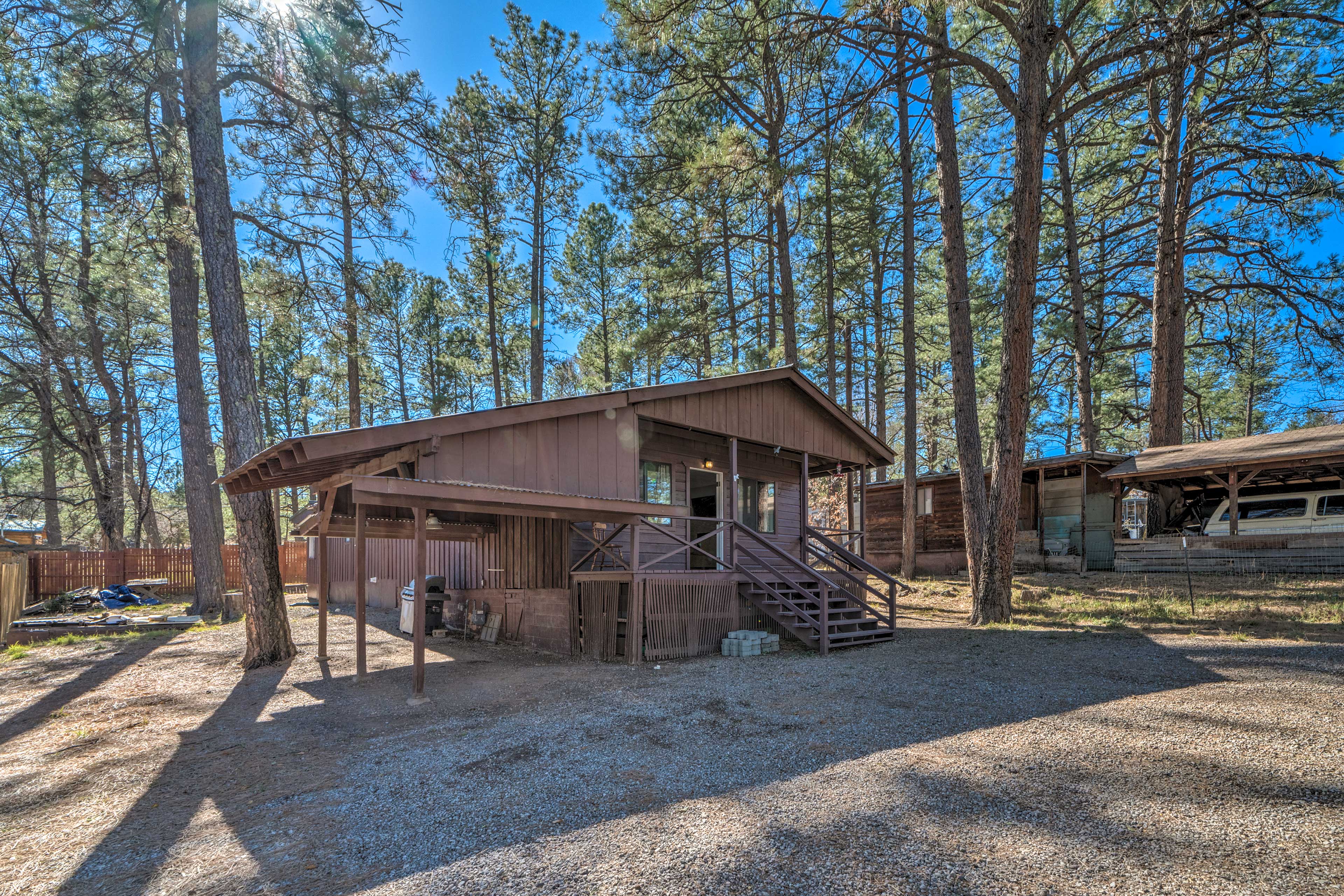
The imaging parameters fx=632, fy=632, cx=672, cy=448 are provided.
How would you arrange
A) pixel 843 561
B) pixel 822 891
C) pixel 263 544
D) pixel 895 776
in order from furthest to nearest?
pixel 843 561 < pixel 263 544 < pixel 895 776 < pixel 822 891

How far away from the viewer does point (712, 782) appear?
4.09 metres

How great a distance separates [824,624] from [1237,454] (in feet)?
34.2

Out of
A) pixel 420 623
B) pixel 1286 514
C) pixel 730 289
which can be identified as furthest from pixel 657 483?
pixel 1286 514

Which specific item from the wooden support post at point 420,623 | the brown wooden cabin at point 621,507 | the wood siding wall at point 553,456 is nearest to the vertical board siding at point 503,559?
the brown wooden cabin at point 621,507

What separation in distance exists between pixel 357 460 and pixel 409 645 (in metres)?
4.65

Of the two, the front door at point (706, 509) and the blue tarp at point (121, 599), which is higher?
the front door at point (706, 509)

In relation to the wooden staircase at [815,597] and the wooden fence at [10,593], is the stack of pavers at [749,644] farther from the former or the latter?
the wooden fence at [10,593]

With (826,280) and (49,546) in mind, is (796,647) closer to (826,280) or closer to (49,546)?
(826,280)

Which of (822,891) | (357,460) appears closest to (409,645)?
(357,460)

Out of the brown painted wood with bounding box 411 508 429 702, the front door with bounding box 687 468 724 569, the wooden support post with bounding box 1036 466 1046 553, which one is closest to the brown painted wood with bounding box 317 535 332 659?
the brown painted wood with bounding box 411 508 429 702

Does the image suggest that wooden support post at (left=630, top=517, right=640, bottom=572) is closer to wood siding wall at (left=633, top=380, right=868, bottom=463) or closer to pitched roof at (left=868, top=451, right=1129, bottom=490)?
wood siding wall at (left=633, top=380, right=868, bottom=463)

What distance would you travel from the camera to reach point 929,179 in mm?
15383

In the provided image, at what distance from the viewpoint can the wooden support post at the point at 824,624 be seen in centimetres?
873

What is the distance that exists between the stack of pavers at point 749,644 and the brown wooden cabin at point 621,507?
355 mm
